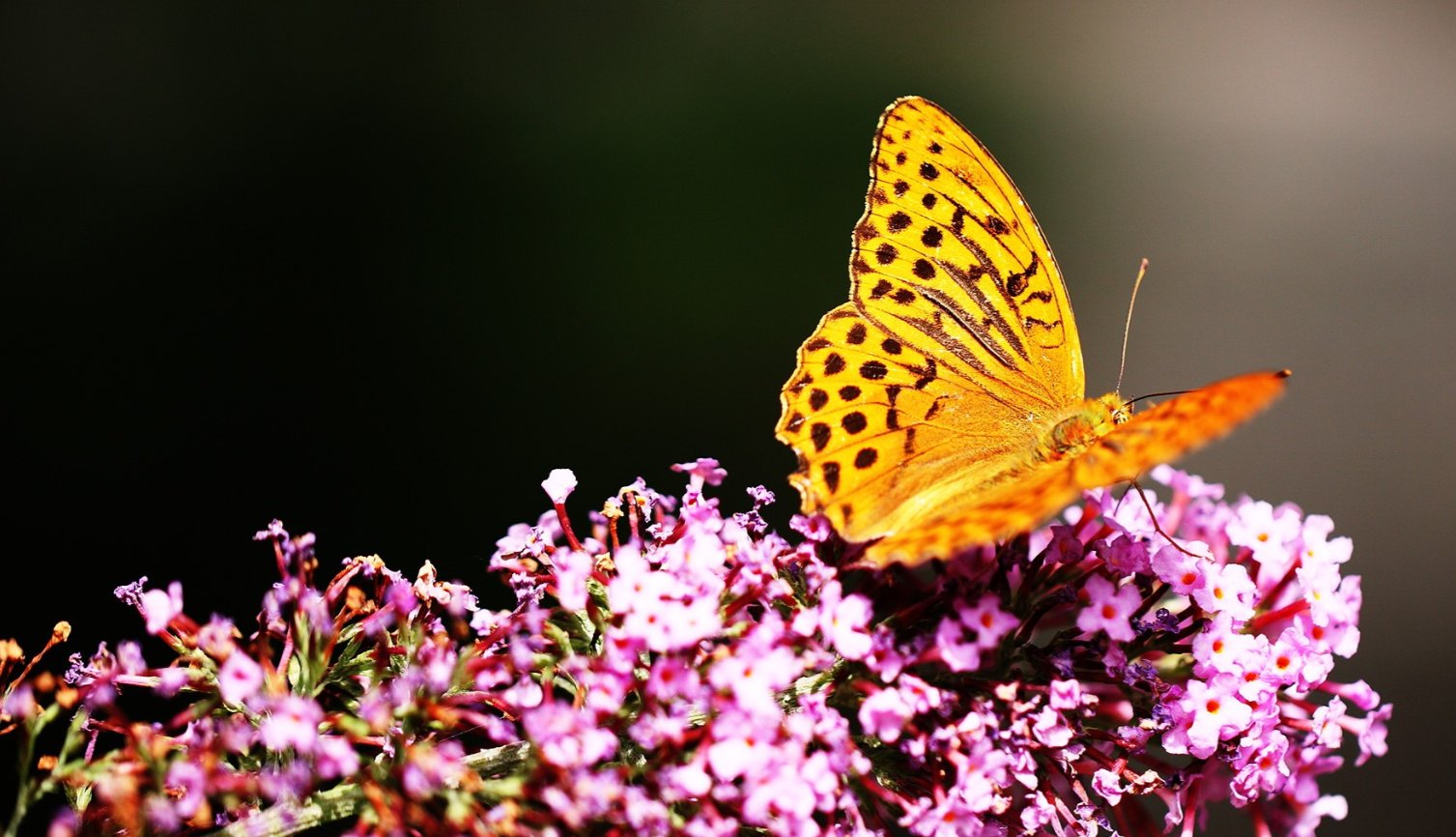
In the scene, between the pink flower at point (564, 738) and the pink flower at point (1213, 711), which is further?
the pink flower at point (1213, 711)

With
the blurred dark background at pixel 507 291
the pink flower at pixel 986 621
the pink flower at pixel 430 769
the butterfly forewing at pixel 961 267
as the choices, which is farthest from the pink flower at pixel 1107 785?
the blurred dark background at pixel 507 291

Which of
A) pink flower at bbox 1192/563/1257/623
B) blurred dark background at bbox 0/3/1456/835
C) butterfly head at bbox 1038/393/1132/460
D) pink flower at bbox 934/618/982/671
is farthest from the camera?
blurred dark background at bbox 0/3/1456/835

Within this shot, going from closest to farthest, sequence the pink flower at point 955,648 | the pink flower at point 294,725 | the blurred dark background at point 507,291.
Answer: the pink flower at point 294,725 → the pink flower at point 955,648 → the blurred dark background at point 507,291

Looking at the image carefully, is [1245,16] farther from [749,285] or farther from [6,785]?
[6,785]

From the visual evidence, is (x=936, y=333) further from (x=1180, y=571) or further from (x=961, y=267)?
(x=1180, y=571)

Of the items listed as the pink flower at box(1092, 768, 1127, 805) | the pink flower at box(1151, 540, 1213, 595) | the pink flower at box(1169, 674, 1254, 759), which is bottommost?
the pink flower at box(1092, 768, 1127, 805)

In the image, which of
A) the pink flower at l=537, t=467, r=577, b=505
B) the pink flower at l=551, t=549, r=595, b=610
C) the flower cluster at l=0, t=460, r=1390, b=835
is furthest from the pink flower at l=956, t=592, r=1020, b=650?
the pink flower at l=537, t=467, r=577, b=505

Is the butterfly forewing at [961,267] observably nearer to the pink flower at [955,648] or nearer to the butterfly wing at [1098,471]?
→ the butterfly wing at [1098,471]

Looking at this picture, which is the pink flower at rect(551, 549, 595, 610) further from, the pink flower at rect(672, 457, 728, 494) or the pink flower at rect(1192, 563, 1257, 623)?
the pink flower at rect(1192, 563, 1257, 623)
